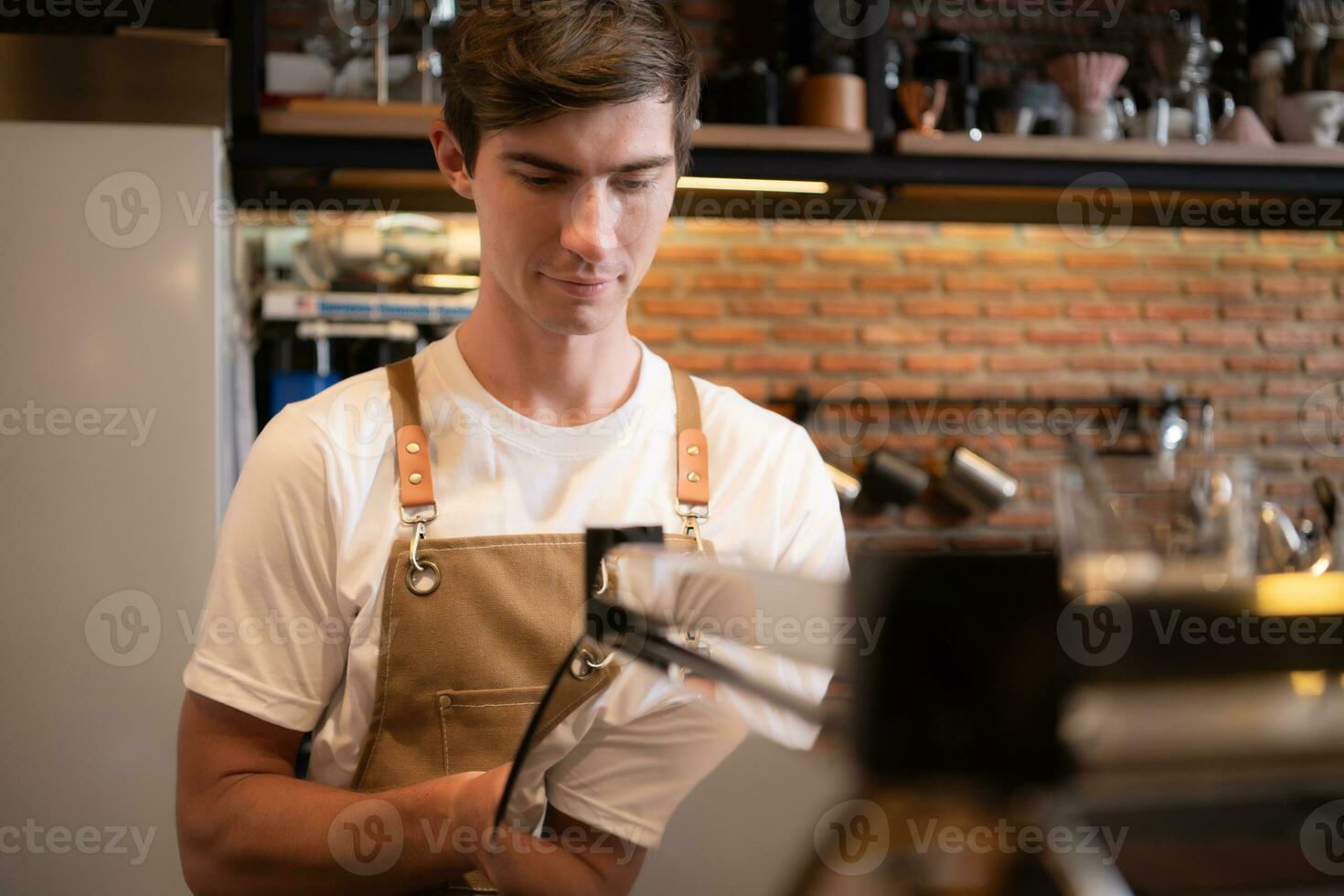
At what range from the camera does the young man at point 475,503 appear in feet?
3.25

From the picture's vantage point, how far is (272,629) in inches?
38.8

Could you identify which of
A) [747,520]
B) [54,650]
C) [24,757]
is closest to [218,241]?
[54,650]

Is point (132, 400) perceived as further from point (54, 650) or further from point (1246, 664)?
point (1246, 664)

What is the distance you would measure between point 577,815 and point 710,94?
239cm

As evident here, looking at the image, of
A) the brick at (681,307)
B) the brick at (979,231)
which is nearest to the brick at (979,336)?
the brick at (979,231)

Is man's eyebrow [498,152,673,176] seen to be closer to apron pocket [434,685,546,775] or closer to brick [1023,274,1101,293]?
apron pocket [434,685,546,775]

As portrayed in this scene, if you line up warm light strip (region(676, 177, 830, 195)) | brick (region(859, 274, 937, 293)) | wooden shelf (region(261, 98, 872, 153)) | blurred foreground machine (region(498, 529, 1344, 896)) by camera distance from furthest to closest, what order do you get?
brick (region(859, 274, 937, 293)) < warm light strip (region(676, 177, 830, 195)) < wooden shelf (region(261, 98, 872, 153)) < blurred foreground machine (region(498, 529, 1344, 896))

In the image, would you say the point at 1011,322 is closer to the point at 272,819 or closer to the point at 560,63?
the point at 560,63

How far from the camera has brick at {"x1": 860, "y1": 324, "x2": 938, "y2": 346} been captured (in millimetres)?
3258

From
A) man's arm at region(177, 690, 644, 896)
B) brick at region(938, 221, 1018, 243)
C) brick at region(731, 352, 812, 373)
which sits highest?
brick at region(938, 221, 1018, 243)

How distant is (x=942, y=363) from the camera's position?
330 cm

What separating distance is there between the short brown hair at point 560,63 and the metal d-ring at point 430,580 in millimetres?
373

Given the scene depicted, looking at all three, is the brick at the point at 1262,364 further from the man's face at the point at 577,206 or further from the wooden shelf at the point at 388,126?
the man's face at the point at 577,206

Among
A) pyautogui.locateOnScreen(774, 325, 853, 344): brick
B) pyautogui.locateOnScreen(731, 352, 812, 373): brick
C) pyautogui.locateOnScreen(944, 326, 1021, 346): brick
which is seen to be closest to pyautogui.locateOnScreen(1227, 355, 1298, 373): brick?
pyautogui.locateOnScreen(944, 326, 1021, 346): brick
